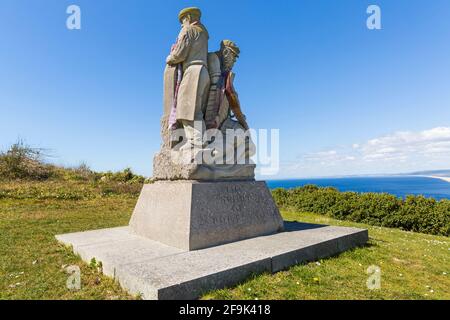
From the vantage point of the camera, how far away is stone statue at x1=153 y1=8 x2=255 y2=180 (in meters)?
4.80

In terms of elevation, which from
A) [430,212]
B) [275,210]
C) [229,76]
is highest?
[229,76]

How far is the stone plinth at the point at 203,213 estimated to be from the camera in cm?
411

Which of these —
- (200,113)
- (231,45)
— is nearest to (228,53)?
(231,45)

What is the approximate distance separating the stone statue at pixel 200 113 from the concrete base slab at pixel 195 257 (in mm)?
1259

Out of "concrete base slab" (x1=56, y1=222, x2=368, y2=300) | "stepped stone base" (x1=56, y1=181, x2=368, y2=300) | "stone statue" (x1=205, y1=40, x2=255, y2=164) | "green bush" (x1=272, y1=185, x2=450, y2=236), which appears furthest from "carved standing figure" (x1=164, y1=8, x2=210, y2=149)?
"green bush" (x1=272, y1=185, x2=450, y2=236)

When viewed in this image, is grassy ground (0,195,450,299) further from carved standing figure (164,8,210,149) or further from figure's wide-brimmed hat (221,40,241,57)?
figure's wide-brimmed hat (221,40,241,57)

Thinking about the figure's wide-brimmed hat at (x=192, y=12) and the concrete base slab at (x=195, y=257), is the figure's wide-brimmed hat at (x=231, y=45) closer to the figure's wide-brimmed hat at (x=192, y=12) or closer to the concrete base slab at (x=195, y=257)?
the figure's wide-brimmed hat at (x=192, y=12)

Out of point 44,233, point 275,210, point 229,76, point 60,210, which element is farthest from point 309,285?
point 60,210

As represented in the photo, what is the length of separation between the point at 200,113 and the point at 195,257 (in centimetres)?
257

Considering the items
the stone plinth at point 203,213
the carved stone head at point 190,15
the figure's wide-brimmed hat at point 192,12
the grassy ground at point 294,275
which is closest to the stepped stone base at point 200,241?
the stone plinth at point 203,213

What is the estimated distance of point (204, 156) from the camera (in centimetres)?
461
